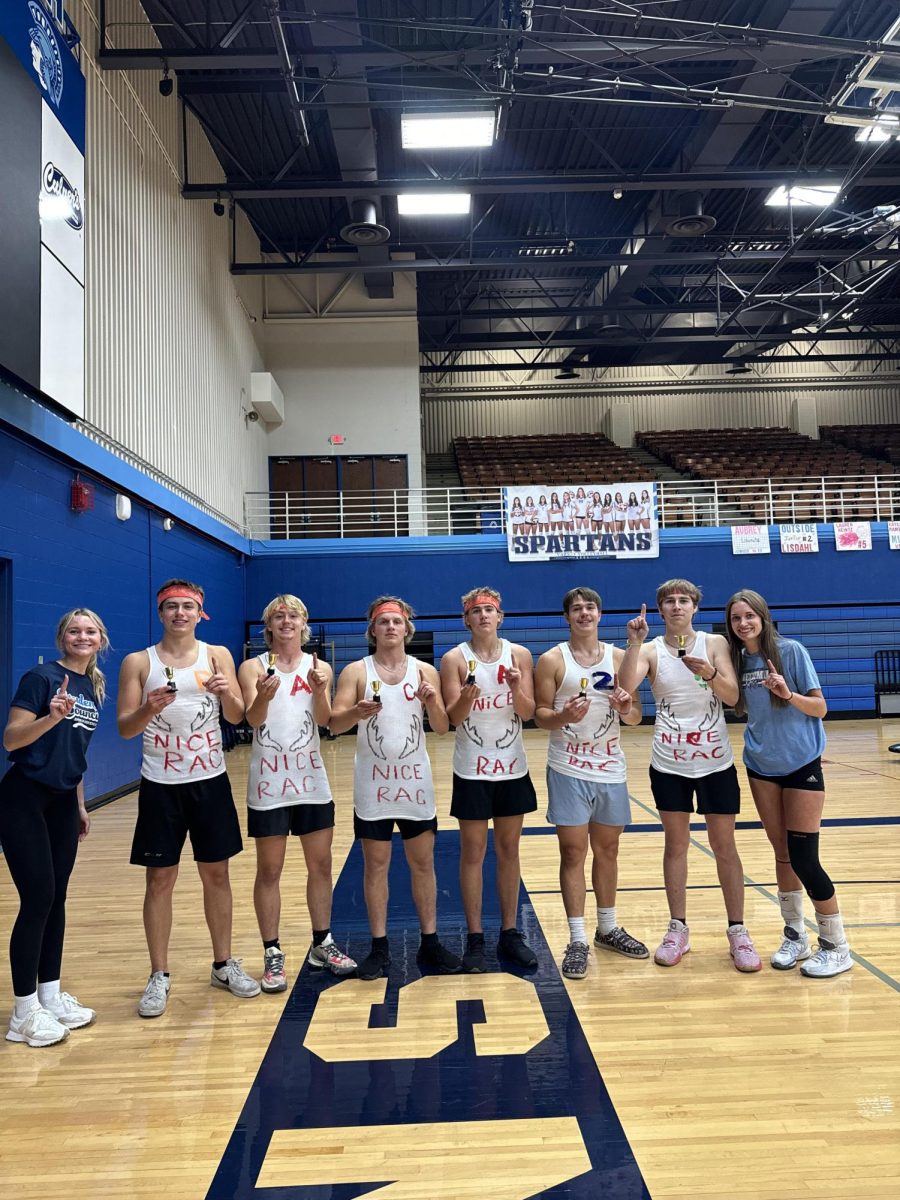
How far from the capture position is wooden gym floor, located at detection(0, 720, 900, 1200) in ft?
7.12

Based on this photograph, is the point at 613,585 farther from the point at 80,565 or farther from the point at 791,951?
the point at 791,951

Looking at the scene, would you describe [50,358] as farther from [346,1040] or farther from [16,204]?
[346,1040]

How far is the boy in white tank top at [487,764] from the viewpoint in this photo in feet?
12.0

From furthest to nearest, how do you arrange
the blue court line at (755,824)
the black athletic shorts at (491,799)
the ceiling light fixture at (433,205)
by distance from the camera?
1. the ceiling light fixture at (433,205)
2. the blue court line at (755,824)
3. the black athletic shorts at (491,799)

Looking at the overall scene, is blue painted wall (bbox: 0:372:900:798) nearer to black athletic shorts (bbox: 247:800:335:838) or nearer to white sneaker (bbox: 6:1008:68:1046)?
black athletic shorts (bbox: 247:800:335:838)

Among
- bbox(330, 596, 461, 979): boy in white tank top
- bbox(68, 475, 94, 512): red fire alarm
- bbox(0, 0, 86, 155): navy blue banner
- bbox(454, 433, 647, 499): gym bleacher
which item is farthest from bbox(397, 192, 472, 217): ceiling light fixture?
bbox(330, 596, 461, 979): boy in white tank top

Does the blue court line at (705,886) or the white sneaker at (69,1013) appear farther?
the blue court line at (705,886)

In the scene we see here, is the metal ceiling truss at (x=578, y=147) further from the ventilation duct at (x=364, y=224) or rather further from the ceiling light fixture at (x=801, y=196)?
the ceiling light fixture at (x=801, y=196)

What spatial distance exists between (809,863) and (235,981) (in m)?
2.40

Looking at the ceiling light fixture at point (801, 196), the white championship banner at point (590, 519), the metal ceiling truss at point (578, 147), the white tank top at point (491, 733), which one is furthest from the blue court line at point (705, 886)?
the ceiling light fixture at point (801, 196)

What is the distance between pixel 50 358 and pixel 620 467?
14.2 meters

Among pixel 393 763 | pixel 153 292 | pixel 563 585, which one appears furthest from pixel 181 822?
pixel 563 585

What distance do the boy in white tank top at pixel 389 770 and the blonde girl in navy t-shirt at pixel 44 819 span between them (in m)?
1.02

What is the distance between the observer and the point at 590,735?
147 inches
